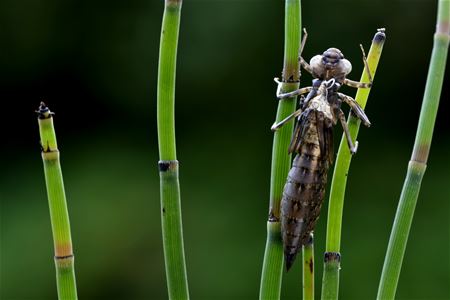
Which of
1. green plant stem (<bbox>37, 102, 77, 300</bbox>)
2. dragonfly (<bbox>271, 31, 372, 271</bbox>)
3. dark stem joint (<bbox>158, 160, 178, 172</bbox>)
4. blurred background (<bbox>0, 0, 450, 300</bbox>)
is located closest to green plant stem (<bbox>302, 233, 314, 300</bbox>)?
dragonfly (<bbox>271, 31, 372, 271</bbox>)

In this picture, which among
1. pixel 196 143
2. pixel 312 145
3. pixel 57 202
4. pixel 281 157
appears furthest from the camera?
pixel 196 143

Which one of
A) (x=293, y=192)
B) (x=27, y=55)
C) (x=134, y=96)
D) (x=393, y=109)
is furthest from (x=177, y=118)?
(x=293, y=192)

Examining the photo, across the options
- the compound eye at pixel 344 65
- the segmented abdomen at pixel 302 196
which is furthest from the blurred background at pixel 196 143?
the segmented abdomen at pixel 302 196

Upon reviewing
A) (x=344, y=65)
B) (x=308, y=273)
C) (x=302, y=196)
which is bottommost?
(x=308, y=273)

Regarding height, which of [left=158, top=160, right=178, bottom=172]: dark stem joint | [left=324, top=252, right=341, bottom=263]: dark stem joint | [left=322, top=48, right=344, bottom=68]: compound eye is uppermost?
[left=322, top=48, right=344, bottom=68]: compound eye

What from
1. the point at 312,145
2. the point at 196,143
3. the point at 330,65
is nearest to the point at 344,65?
the point at 330,65

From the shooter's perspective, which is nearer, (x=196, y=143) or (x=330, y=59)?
(x=330, y=59)

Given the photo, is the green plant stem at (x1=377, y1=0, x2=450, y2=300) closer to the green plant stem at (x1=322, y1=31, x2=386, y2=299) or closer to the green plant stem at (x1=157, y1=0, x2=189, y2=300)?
the green plant stem at (x1=322, y1=31, x2=386, y2=299)

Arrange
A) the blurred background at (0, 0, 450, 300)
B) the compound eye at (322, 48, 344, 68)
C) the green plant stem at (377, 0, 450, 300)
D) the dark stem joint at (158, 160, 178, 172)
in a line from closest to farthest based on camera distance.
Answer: the green plant stem at (377, 0, 450, 300)
the dark stem joint at (158, 160, 178, 172)
the compound eye at (322, 48, 344, 68)
the blurred background at (0, 0, 450, 300)

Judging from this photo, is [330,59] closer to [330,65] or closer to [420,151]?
[330,65]
